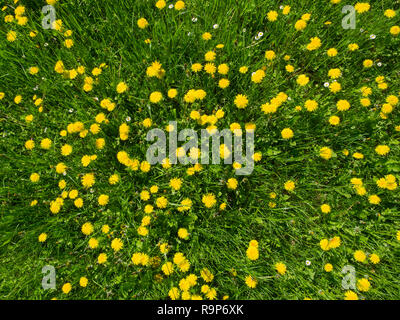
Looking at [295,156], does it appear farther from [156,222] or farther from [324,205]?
[156,222]

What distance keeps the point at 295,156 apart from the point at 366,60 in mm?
1090

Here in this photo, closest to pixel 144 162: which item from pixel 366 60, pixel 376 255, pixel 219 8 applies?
pixel 219 8

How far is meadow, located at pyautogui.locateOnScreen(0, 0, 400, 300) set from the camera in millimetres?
1929

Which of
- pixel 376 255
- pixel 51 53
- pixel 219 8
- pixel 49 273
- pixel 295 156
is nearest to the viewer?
pixel 376 255

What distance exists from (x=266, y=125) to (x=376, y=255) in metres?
1.29

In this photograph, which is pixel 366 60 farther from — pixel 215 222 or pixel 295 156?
pixel 215 222

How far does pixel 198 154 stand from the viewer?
2.01 metres

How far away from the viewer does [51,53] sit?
2592 mm

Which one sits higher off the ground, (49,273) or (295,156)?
(295,156)

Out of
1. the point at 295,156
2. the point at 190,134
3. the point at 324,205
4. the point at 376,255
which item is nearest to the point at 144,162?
the point at 190,134

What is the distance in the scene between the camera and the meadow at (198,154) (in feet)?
6.33

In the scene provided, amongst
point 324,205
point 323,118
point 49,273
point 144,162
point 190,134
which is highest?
point 323,118

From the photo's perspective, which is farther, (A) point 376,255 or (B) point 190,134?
(B) point 190,134

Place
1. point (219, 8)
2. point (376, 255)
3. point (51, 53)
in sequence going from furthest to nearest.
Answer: point (51, 53) < point (219, 8) < point (376, 255)
